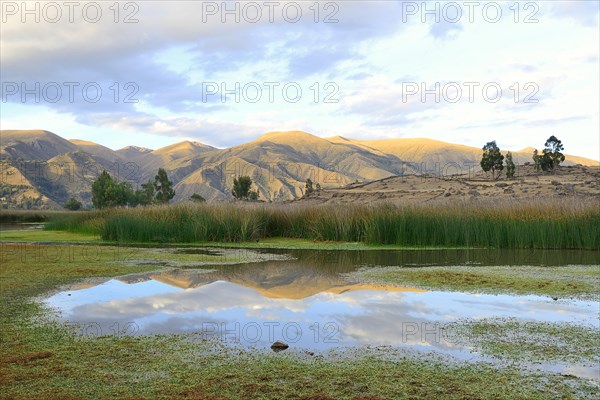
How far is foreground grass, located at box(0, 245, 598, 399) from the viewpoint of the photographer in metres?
4.33

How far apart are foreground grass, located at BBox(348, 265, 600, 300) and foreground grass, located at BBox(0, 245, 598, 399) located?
4.64m

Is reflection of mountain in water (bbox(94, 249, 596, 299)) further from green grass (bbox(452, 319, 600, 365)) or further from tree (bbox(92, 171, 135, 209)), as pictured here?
tree (bbox(92, 171, 135, 209))

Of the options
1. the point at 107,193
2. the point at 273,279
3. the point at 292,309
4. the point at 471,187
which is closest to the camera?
the point at 292,309

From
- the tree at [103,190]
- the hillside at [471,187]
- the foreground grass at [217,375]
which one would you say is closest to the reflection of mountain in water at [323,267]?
the foreground grass at [217,375]

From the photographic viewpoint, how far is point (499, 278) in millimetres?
10516

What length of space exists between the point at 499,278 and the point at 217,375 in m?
7.28

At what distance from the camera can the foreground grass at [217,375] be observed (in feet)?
14.2

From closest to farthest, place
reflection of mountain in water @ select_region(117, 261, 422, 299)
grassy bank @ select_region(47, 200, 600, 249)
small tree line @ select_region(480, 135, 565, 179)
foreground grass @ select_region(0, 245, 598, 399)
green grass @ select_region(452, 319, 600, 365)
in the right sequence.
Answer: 1. foreground grass @ select_region(0, 245, 598, 399)
2. green grass @ select_region(452, 319, 600, 365)
3. reflection of mountain in water @ select_region(117, 261, 422, 299)
4. grassy bank @ select_region(47, 200, 600, 249)
5. small tree line @ select_region(480, 135, 565, 179)

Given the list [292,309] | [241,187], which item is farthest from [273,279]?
[241,187]

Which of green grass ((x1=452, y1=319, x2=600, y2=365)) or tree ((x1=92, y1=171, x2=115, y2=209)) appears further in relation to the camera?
tree ((x1=92, y1=171, x2=115, y2=209))

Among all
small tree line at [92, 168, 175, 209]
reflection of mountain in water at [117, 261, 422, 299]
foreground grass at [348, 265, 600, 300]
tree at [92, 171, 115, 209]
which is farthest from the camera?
tree at [92, 171, 115, 209]

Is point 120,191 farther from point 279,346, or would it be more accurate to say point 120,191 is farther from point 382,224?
point 279,346

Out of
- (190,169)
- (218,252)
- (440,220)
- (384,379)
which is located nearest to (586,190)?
(440,220)

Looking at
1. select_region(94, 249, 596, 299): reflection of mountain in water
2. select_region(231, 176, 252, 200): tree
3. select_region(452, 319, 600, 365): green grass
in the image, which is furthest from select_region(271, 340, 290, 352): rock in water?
select_region(231, 176, 252, 200): tree
